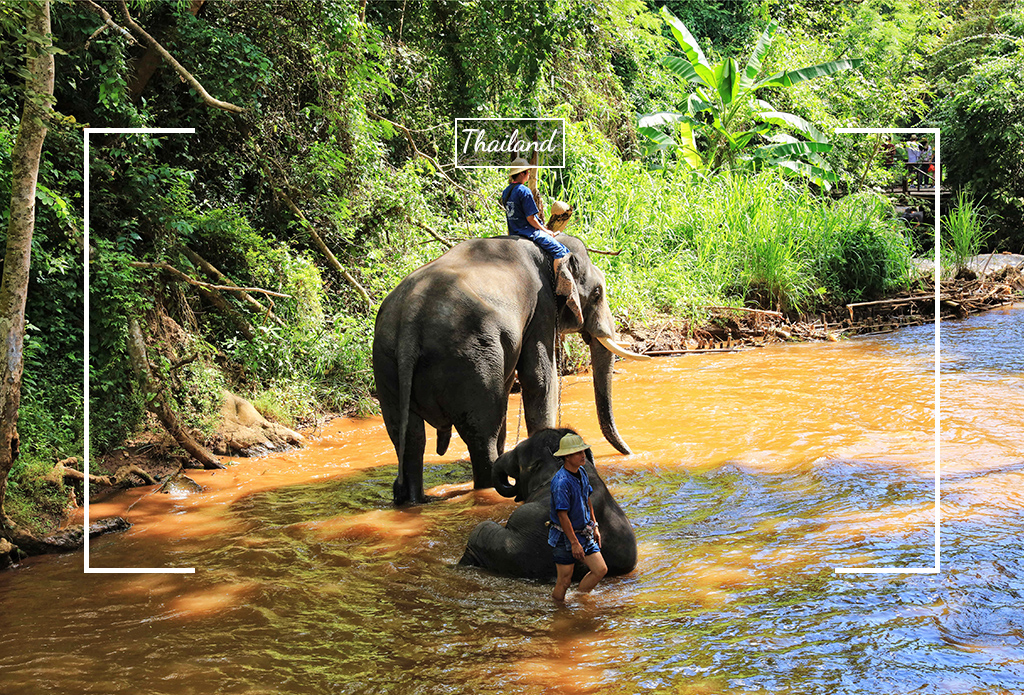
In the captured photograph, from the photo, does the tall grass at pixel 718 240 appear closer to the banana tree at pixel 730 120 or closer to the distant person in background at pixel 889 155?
the banana tree at pixel 730 120

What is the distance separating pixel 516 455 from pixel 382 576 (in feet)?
3.50

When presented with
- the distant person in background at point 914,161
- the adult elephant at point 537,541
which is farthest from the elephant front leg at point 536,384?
the distant person in background at point 914,161

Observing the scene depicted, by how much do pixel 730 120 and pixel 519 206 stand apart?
497 inches

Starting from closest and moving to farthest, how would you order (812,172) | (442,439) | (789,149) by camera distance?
(442,439) < (789,149) < (812,172)

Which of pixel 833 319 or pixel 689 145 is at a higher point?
pixel 689 145

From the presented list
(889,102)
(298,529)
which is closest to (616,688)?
(298,529)

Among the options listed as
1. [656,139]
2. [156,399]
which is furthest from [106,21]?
[656,139]

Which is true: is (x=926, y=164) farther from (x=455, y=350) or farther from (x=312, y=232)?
(x=455, y=350)

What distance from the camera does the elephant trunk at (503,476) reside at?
17.4 feet

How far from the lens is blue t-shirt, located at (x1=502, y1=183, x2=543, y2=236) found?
Result: 258 inches

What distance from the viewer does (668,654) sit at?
3619 millimetres

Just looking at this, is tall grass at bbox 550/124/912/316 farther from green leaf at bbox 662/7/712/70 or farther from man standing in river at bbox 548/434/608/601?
man standing in river at bbox 548/434/608/601

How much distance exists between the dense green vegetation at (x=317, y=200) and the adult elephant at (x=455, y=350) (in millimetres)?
2355

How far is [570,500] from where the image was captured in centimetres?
423
